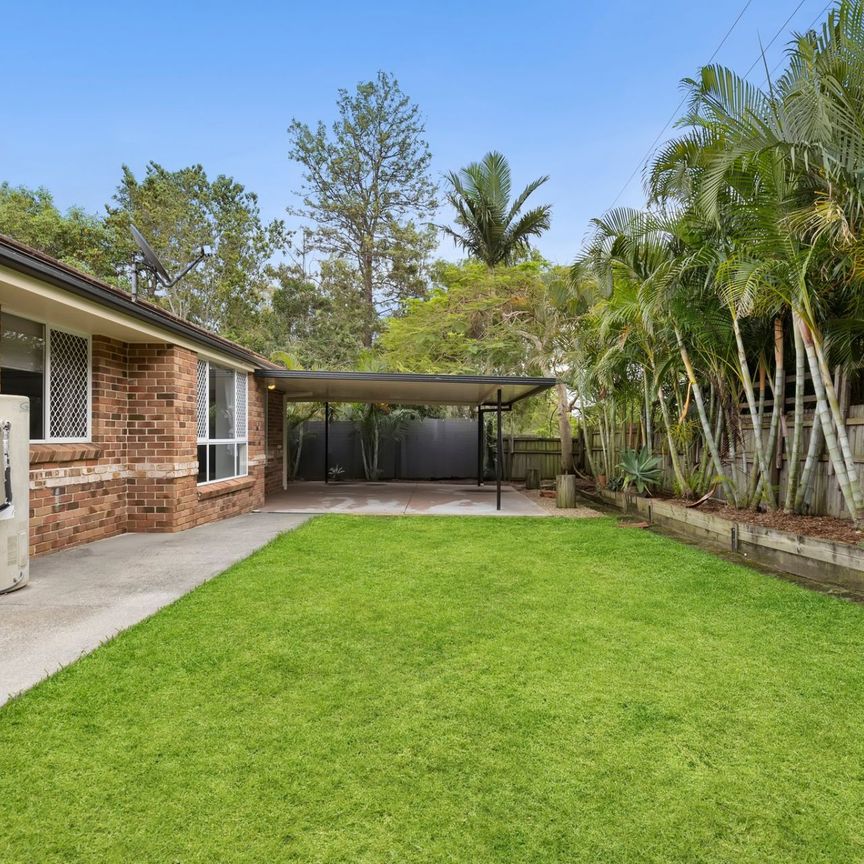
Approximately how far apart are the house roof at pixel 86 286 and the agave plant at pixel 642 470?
6811 millimetres

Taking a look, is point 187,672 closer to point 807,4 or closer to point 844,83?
point 844,83

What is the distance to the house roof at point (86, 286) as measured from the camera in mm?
A: 4148

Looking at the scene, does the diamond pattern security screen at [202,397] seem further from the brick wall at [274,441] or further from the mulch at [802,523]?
the mulch at [802,523]

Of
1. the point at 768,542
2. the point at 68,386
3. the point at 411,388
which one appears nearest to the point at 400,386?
the point at 411,388

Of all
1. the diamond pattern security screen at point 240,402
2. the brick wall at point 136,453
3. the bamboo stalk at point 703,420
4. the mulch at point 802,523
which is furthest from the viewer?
the diamond pattern security screen at point 240,402

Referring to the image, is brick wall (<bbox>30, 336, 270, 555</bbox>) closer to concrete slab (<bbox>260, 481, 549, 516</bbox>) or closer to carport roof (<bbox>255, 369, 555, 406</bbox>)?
concrete slab (<bbox>260, 481, 549, 516</bbox>)

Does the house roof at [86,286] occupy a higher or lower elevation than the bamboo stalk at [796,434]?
higher

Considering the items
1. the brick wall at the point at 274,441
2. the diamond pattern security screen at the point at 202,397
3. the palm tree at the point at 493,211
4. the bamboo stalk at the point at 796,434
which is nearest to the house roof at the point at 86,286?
the diamond pattern security screen at the point at 202,397

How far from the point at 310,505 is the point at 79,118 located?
72.8ft

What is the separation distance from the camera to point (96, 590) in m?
4.47

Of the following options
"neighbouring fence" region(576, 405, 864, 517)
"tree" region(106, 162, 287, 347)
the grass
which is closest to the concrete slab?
"neighbouring fence" region(576, 405, 864, 517)

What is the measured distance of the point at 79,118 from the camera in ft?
74.2

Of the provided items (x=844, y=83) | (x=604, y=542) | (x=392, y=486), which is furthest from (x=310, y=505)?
(x=844, y=83)

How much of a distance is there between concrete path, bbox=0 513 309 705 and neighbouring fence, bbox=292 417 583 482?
8.81 metres
